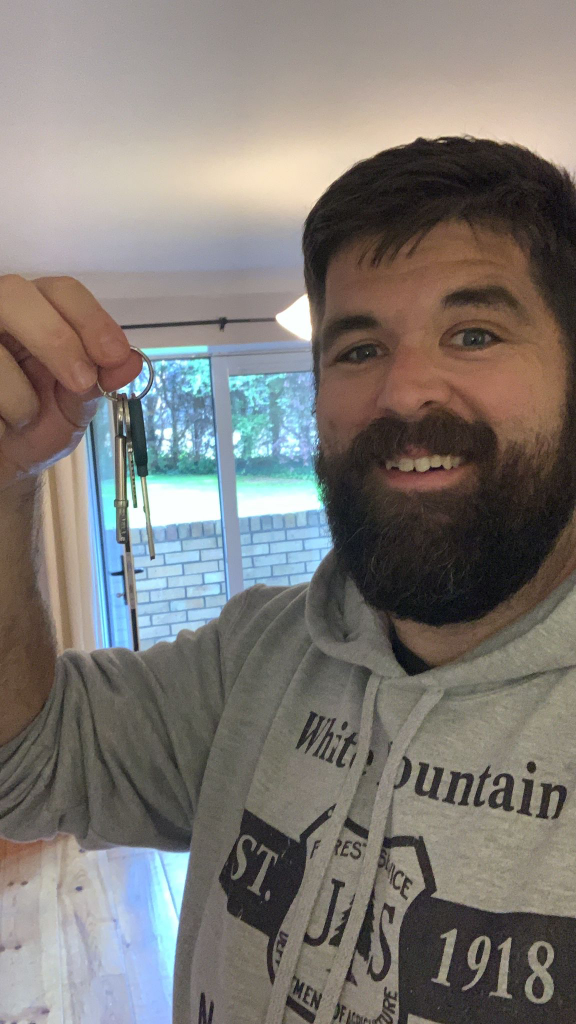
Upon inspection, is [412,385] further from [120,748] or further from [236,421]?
[236,421]

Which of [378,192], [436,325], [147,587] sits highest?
[378,192]

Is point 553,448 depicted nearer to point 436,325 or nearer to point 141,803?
point 436,325

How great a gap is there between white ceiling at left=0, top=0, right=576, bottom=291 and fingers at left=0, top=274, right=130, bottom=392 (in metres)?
1.06

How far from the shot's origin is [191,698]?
85 centimetres

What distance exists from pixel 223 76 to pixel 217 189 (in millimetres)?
735

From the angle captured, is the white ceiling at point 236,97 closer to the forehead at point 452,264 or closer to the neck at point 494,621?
the forehead at point 452,264

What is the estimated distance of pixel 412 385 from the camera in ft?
2.57

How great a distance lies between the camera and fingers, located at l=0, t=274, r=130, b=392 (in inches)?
22.8

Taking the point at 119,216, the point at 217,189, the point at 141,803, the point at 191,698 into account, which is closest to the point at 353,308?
the point at 191,698

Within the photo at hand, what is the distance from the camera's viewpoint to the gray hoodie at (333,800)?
56cm

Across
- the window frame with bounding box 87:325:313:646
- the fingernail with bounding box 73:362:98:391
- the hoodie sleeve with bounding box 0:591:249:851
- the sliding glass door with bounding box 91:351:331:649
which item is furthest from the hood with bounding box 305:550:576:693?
the sliding glass door with bounding box 91:351:331:649

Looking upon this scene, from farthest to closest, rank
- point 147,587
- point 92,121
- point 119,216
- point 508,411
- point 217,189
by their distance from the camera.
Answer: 1. point 147,587
2. point 119,216
3. point 217,189
4. point 92,121
5. point 508,411

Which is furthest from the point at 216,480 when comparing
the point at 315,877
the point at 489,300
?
the point at 315,877

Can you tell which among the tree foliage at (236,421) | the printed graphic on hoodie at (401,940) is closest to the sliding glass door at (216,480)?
the tree foliage at (236,421)
